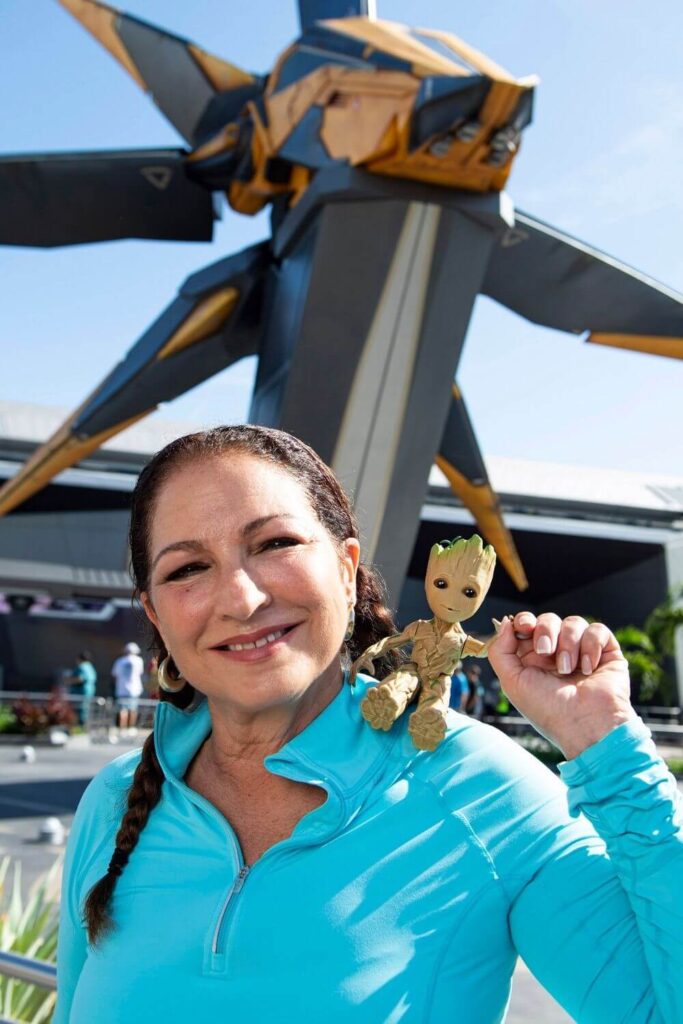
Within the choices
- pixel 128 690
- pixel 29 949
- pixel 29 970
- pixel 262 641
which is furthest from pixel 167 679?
pixel 128 690

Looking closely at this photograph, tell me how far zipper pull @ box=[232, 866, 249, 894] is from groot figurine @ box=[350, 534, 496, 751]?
8.4 inches

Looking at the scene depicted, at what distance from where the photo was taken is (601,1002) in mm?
920

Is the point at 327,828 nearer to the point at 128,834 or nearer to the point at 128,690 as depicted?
the point at 128,834

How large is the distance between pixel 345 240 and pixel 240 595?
554 cm

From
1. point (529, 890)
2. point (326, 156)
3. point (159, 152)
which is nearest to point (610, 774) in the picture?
point (529, 890)

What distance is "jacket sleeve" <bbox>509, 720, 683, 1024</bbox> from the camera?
33.9 inches

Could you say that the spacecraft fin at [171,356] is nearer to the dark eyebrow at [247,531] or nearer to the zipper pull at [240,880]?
the dark eyebrow at [247,531]

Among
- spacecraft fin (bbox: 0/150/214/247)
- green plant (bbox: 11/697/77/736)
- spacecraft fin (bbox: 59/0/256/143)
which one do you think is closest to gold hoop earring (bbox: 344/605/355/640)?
spacecraft fin (bbox: 0/150/214/247)

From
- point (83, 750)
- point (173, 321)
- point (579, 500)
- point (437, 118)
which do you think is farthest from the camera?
point (579, 500)

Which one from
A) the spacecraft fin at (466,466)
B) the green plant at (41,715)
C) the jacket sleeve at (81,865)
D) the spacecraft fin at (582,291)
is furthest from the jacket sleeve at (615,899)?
the green plant at (41,715)

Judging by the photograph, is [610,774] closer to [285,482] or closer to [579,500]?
[285,482]

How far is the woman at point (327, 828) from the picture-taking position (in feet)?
3.01

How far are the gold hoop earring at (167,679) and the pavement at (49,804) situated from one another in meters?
2.82

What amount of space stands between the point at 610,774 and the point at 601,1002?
9.3 inches
